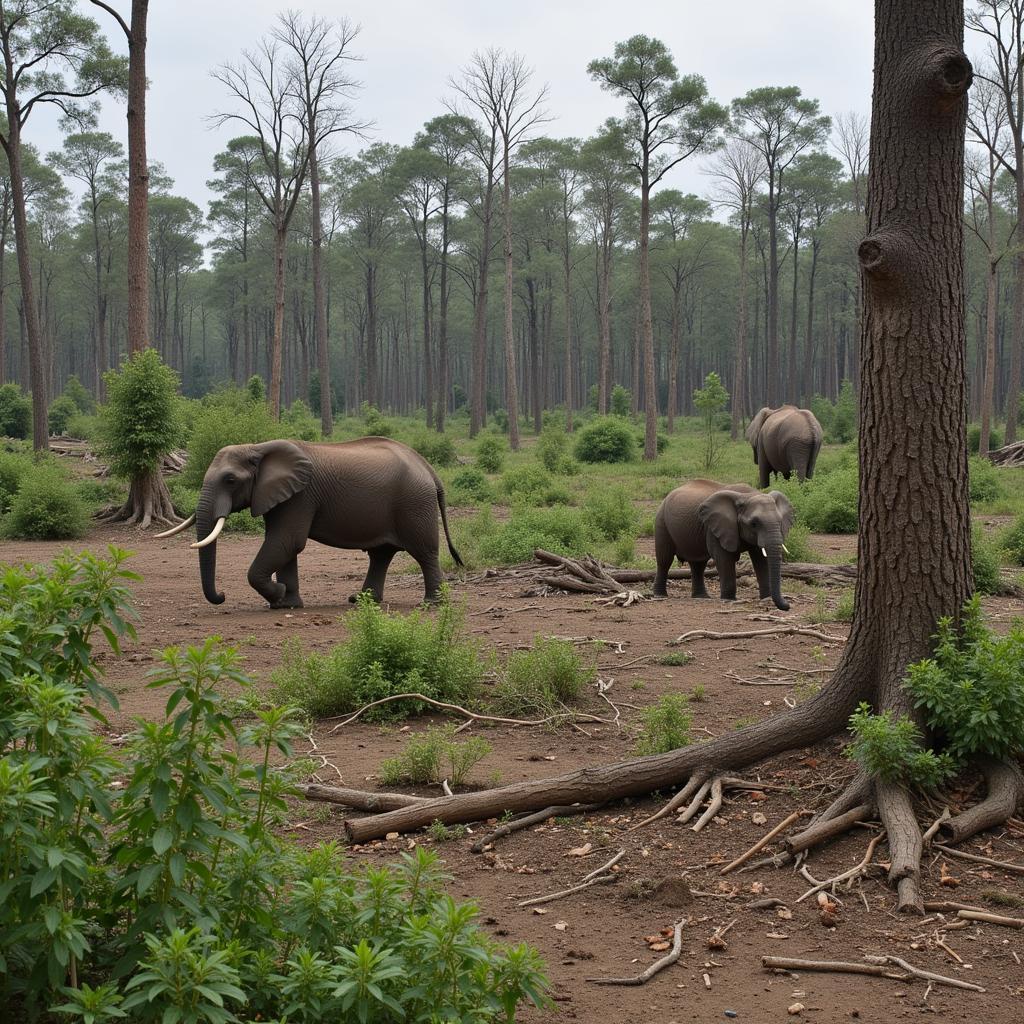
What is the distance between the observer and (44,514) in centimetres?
1672

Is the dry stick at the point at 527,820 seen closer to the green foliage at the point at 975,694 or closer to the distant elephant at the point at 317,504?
the green foliage at the point at 975,694

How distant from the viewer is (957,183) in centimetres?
542

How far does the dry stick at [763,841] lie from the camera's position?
4738 millimetres

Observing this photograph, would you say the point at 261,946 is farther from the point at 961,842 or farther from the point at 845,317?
the point at 845,317

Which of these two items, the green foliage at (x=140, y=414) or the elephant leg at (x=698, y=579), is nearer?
the elephant leg at (x=698, y=579)

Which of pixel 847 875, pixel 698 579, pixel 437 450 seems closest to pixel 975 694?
pixel 847 875

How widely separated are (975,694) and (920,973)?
156 centimetres

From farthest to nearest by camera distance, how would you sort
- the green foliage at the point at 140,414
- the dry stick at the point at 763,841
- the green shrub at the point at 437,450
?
the green shrub at the point at 437,450 < the green foliage at the point at 140,414 < the dry stick at the point at 763,841

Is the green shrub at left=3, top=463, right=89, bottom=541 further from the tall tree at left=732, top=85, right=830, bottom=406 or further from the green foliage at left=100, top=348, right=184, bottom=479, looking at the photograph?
the tall tree at left=732, top=85, right=830, bottom=406

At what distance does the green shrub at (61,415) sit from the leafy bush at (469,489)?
2118cm

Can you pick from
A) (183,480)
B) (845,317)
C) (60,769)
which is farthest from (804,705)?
(845,317)

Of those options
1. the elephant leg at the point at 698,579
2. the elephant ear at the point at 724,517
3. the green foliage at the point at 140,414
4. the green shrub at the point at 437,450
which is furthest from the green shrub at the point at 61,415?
the elephant ear at the point at 724,517

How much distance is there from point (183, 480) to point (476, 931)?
18660mm

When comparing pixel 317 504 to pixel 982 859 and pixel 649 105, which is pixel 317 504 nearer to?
pixel 982 859
